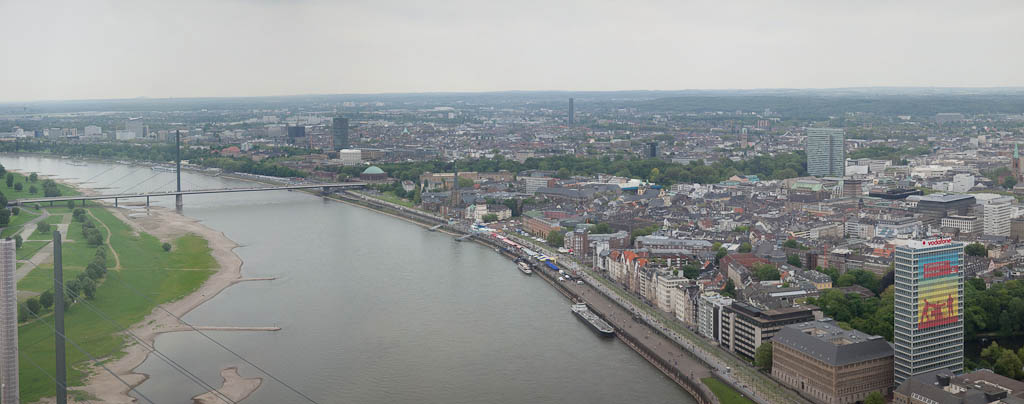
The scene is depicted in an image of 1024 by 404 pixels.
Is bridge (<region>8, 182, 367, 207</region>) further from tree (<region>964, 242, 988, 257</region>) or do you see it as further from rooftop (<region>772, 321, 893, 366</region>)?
tree (<region>964, 242, 988, 257</region>)

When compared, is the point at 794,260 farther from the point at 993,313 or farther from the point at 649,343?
the point at 649,343

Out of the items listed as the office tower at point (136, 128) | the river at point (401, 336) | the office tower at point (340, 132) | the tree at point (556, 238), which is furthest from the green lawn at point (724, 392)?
the office tower at point (136, 128)

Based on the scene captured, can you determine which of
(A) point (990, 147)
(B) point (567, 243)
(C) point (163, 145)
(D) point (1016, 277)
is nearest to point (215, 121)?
(C) point (163, 145)

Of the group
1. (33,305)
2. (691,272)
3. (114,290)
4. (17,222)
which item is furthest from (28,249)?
(691,272)

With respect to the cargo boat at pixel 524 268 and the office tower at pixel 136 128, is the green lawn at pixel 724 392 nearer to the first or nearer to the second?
the cargo boat at pixel 524 268

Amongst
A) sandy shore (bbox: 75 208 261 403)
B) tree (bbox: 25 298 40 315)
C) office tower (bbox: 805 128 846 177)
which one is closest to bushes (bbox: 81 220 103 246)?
sandy shore (bbox: 75 208 261 403)
